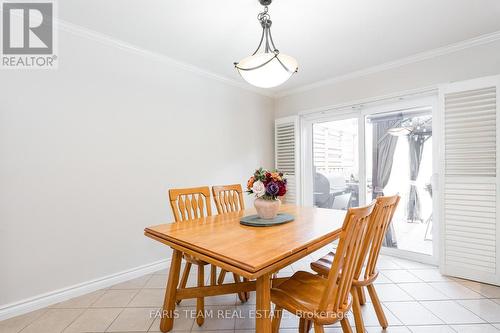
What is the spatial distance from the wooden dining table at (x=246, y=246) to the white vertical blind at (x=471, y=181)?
1472 mm

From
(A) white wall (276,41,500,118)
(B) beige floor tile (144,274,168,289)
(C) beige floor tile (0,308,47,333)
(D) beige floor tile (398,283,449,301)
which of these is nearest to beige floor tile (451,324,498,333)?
(D) beige floor tile (398,283,449,301)

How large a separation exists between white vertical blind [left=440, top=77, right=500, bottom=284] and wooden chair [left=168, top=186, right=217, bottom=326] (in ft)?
8.23

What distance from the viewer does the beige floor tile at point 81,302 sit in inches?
82.5

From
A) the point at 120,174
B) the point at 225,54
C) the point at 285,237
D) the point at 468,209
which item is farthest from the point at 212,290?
the point at 468,209

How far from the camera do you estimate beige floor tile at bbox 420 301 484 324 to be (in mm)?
1840

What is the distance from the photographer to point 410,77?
2.94 metres

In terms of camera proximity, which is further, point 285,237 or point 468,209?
point 468,209

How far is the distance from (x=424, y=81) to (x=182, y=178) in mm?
3125

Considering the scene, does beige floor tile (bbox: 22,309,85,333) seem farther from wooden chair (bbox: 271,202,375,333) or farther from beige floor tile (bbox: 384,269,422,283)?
beige floor tile (bbox: 384,269,422,283)

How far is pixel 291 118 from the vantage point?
13.1ft

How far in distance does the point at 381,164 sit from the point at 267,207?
218 centimetres

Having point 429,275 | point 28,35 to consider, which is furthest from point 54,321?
point 429,275

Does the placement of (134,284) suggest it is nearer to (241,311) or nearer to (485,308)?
(241,311)

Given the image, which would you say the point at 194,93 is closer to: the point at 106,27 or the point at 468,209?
the point at 106,27
